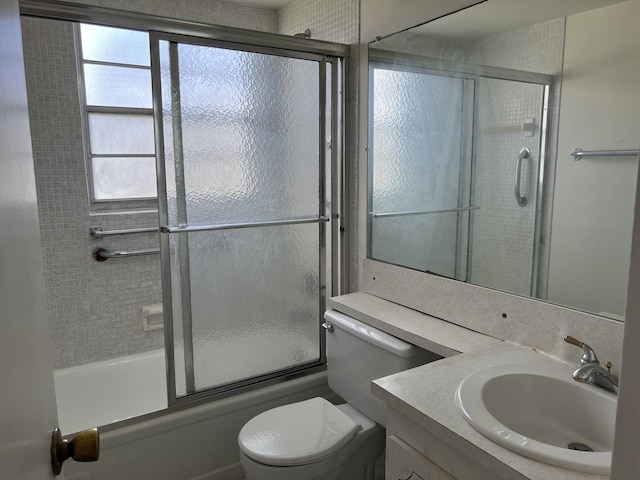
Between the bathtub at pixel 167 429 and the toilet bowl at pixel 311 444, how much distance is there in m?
0.31

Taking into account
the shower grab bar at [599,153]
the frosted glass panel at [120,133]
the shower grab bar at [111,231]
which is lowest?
the shower grab bar at [111,231]

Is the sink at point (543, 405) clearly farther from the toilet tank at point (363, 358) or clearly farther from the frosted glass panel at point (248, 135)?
the frosted glass panel at point (248, 135)

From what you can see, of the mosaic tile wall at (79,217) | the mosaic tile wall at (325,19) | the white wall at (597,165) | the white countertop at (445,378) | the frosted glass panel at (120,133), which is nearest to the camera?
the white countertop at (445,378)

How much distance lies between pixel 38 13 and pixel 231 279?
3.89 feet

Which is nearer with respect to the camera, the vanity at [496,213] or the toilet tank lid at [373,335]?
the vanity at [496,213]

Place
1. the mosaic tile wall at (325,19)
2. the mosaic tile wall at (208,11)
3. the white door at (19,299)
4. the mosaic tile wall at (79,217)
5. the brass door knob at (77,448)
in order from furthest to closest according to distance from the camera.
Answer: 1. the mosaic tile wall at (208,11)
2. the mosaic tile wall at (79,217)
3. the mosaic tile wall at (325,19)
4. the brass door knob at (77,448)
5. the white door at (19,299)

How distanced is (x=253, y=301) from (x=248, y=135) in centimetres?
73

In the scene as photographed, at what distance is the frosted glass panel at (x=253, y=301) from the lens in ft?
6.62

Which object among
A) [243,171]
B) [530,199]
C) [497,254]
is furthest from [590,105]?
[243,171]

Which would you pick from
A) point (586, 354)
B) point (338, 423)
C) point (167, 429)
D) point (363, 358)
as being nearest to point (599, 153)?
point (586, 354)

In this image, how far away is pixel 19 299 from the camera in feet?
1.96

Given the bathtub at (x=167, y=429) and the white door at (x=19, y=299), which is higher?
the white door at (x=19, y=299)

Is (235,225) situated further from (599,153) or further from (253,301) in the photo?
(599,153)

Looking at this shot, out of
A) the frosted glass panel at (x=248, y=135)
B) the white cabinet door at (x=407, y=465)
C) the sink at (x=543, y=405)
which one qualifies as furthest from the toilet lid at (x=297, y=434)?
the frosted glass panel at (x=248, y=135)
